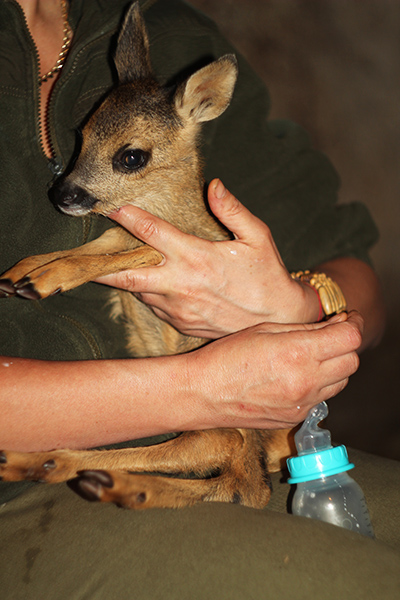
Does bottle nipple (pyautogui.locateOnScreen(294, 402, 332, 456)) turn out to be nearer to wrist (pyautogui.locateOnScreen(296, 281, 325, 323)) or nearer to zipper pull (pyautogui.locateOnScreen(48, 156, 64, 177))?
wrist (pyautogui.locateOnScreen(296, 281, 325, 323))

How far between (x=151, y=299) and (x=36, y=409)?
39 cm

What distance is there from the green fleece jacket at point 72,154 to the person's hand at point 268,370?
373 millimetres

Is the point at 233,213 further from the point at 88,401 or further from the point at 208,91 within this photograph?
the point at 88,401

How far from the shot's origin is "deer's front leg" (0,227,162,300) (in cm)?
98

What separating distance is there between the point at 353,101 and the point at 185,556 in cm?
220

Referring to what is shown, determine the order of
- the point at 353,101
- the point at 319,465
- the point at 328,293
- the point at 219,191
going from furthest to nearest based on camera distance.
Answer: the point at 353,101
the point at 328,293
the point at 219,191
the point at 319,465

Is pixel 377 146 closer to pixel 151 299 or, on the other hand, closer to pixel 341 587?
pixel 151 299

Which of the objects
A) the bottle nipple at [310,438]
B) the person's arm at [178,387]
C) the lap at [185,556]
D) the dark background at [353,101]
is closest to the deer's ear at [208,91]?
the person's arm at [178,387]

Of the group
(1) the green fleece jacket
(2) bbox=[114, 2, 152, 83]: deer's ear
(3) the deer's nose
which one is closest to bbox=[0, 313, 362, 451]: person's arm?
(1) the green fleece jacket

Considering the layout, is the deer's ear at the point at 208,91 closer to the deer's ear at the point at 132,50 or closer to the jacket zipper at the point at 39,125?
the deer's ear at the point at 132,50

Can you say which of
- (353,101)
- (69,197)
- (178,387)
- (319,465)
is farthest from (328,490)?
(353,101)

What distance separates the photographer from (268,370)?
1027 millimetres

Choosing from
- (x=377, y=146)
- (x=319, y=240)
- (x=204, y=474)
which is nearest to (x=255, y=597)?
(x=204, y=474)

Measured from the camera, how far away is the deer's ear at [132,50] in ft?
4.04
